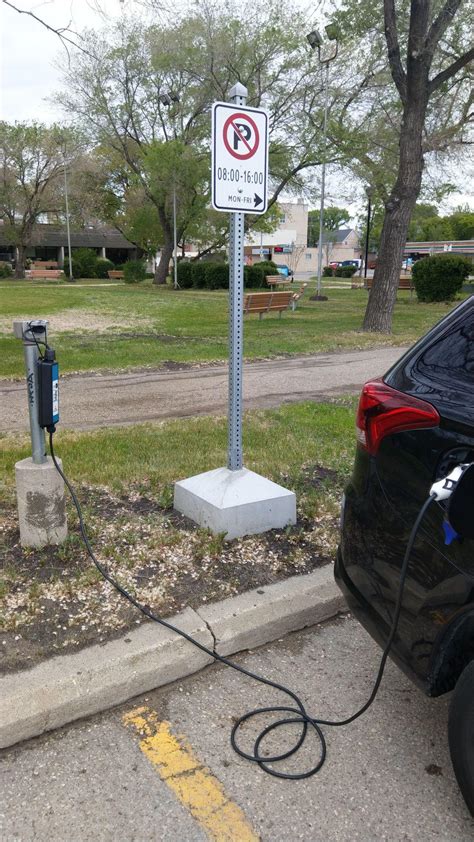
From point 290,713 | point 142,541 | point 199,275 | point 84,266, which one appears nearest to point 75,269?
point 84,266

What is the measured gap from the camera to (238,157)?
3.54 meters

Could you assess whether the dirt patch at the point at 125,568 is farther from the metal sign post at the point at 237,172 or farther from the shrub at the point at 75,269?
the shrub at the point at 75,269

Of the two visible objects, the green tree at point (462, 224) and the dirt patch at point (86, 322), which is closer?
the dirt patch at point (86, 322)

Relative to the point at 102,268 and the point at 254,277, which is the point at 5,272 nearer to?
the point at 102,268

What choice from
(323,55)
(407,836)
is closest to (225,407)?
(407,836)

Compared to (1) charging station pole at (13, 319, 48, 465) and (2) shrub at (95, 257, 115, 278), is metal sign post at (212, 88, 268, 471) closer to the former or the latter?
(1) charging station pole at (13, 319, 48, 465)

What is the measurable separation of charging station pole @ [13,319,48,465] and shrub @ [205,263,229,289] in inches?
1169

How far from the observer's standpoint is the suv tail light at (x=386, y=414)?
2.18m

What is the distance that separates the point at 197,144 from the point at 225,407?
104 feet

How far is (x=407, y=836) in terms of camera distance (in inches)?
80.4

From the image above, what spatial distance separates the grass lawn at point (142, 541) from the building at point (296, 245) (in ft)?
175

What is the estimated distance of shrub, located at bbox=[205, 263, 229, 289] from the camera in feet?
108

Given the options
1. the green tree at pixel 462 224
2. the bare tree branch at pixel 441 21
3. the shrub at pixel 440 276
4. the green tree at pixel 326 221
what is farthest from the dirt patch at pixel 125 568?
the green tree at pixel 326 221

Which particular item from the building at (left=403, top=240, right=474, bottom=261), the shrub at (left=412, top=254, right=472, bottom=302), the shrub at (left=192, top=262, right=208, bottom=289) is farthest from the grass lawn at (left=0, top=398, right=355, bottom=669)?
the building at (left=403, top=240, right=474, bottom=261)
